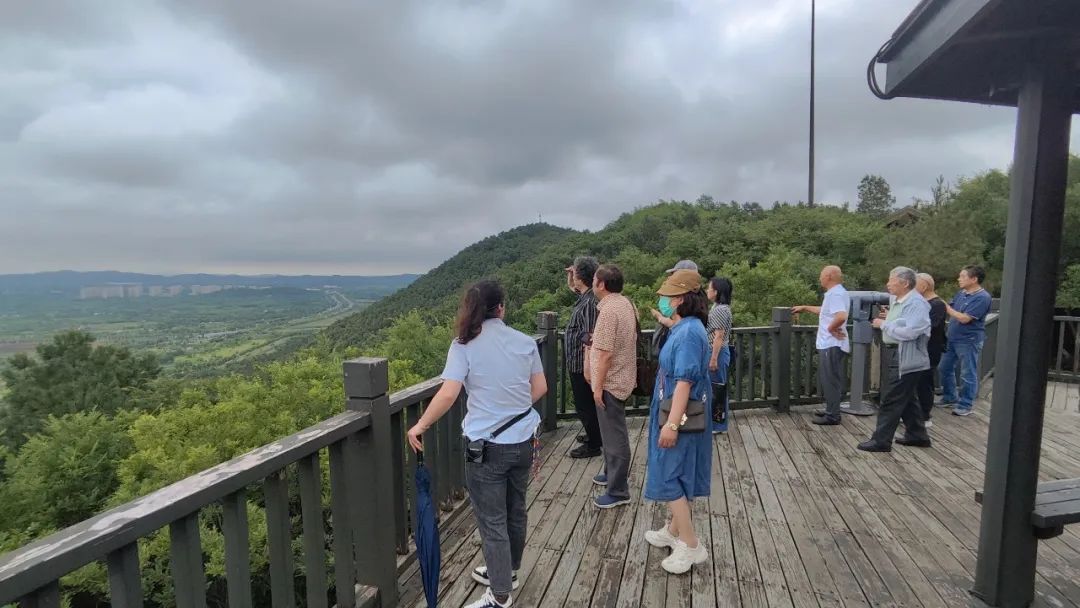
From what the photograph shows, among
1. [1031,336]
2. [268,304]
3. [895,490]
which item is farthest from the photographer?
[268,304]

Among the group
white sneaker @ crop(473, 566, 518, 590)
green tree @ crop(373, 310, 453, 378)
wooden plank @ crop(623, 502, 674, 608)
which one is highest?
white sneaker @ crop(473, 566, 518, 590)

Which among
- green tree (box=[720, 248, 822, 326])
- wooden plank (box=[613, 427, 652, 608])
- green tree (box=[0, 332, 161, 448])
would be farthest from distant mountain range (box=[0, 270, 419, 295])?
wooden plank (box=[613, 427, 652, 608])

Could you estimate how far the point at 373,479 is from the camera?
87.6 inches

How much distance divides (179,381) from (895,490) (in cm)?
2343

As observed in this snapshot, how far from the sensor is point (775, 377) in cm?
567

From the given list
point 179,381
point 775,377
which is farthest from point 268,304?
point 775,377

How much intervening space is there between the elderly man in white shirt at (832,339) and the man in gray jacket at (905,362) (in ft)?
1.24

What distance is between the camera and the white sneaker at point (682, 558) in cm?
259

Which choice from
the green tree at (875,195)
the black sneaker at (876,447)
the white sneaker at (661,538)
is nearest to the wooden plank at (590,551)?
the white sneaker at (661,538)

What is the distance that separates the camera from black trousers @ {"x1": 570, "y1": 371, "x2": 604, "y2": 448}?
4035 mm

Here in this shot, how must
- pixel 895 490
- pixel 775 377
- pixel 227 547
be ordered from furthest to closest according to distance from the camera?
pixel 775 377 < pixel 895 490 < pixel 227 547

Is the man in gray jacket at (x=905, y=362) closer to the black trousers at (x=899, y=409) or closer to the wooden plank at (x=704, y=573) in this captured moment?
the black trousers at (x=899, y=409)

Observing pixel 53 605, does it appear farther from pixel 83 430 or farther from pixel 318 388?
pixel 83 430

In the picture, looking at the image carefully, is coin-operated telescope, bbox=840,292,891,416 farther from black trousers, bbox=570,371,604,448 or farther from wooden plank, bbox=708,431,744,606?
black trousers, bbox=570,371,604,448
